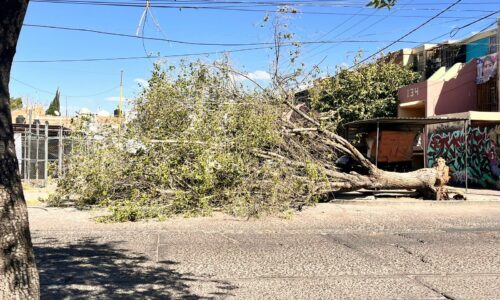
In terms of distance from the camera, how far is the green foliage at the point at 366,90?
25344 mm

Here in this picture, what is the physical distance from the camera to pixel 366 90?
25.4 metres

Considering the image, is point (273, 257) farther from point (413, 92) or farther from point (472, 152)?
point (413, 92)

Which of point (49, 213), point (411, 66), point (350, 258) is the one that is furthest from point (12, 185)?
point (411, 66)

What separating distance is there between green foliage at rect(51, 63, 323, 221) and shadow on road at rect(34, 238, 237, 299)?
11.1 feet

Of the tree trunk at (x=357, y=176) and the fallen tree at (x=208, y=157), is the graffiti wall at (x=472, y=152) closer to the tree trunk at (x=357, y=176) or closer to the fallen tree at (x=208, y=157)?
the tree trunk at (x=357, y=176)

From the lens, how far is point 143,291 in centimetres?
515

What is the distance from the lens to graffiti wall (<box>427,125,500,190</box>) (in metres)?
18.3

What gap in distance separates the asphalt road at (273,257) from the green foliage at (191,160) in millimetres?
641

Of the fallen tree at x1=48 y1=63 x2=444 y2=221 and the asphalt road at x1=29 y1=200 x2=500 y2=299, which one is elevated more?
the fallen tree at x1=48 y1=63 x2=444 y2=221

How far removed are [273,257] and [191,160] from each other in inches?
203

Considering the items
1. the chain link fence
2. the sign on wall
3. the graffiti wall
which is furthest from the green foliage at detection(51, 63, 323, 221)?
the sign on wall

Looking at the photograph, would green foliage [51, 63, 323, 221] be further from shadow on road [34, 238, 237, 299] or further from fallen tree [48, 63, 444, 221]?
Answer: shadow on road [34, 238, 237, 299]

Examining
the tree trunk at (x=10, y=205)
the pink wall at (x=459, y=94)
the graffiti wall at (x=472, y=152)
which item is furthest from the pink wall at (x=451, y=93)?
the tree trunk at (x=10, y=205)

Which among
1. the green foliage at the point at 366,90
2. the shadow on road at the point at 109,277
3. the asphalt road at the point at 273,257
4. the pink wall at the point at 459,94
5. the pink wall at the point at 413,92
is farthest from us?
the green foliage at the point at 366,90
